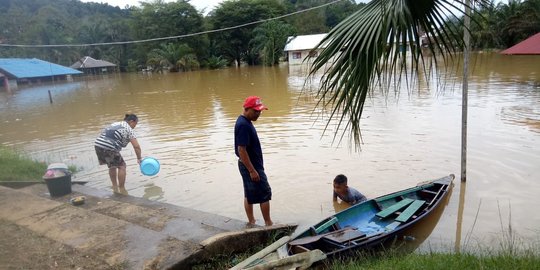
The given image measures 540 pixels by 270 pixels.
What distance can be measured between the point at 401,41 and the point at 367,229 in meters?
3.21

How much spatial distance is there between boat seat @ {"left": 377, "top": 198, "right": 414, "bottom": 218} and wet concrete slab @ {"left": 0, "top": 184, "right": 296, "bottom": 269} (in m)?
1.20

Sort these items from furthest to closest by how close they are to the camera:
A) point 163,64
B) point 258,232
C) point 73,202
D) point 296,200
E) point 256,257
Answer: point 163,64 < point 296,200 < point 73,202 < point 258,232 < point 256,257

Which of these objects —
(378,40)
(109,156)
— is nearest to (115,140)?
(109,156)

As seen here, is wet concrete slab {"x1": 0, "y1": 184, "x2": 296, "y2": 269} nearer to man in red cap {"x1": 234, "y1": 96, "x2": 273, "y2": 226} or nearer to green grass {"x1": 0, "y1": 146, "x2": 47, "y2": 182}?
man in red cap {"x1": 234, "y1": 96, "x2": 273, "y2": 226}

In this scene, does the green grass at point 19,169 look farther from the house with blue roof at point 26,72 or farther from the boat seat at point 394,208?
the house with blue roof at point 26,72

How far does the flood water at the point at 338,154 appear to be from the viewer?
6484mm

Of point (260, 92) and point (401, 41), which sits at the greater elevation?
point (401, 41)

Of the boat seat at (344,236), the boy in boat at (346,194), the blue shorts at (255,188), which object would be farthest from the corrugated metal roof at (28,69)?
the boat seat at (344,236)

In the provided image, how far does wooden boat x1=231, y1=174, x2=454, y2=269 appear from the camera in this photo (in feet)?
13.0

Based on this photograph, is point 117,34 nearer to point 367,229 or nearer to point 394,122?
point 394,122

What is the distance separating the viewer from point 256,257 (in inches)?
158

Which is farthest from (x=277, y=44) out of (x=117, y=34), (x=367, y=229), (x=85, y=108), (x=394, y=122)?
(x=367, y=229)

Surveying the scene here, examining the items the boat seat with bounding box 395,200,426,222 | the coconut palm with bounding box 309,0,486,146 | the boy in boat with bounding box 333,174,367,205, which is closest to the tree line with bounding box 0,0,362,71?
the boy in boat with bounding box 333,174,367,205

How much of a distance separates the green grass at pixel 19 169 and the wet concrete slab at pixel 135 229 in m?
1.50
